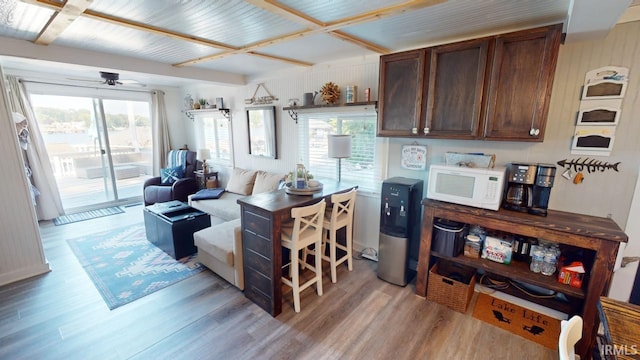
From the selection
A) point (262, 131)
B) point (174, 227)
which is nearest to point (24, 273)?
point (174, 227)

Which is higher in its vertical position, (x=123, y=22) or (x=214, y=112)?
(x=123, y=22)

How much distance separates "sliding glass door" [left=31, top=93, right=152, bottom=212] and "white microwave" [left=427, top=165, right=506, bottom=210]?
588 cm

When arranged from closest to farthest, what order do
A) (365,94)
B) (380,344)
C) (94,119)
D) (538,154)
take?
(380,344) → (538,154) → (365,94) → (94,119)

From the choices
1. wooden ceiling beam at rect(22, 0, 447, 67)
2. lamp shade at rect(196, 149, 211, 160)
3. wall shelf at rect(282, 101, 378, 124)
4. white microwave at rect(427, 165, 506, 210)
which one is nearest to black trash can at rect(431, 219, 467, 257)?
white microwave at rect(427, 165, 506, 210)

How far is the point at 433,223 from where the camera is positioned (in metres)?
2.45

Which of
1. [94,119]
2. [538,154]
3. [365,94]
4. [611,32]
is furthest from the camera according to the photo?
[94,119]

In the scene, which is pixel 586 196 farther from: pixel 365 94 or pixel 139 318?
pixel 139 318

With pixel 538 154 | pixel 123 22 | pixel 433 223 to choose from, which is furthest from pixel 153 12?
pixel 538 154

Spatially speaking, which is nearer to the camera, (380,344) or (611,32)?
(611,32)

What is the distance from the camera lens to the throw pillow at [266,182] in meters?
3.92

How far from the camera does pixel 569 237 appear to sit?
1.86 meters

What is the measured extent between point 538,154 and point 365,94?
5.63 feet

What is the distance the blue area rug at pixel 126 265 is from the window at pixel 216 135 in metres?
2.07

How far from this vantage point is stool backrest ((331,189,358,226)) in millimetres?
2586
